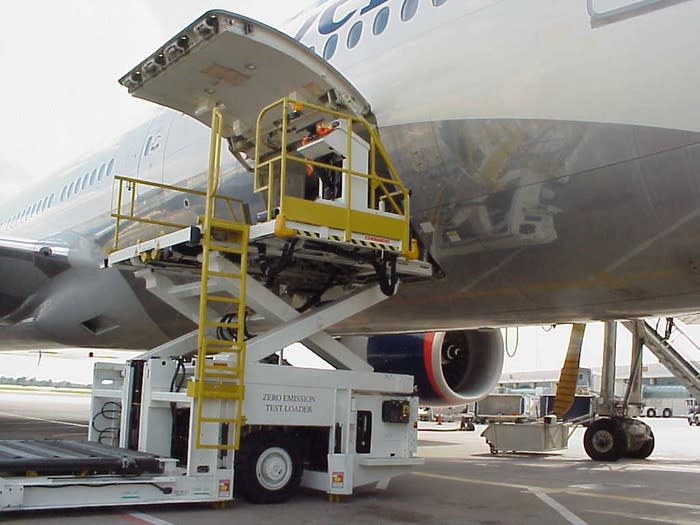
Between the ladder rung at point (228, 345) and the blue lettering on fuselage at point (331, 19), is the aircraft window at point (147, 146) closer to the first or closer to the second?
the blue lettering on fuselage at point (331, 19)

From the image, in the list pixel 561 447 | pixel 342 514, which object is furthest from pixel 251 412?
pixel 561 447

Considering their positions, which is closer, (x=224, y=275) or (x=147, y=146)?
(x=224, y=275)

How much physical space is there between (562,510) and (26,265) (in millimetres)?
7032

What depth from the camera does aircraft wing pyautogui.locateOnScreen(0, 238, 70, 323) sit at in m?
9.53

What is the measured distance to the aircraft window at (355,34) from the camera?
5.95 meters

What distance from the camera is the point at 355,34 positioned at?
602cm

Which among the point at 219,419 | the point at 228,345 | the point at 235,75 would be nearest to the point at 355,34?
the point at 235,75

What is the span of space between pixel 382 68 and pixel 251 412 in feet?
7.99

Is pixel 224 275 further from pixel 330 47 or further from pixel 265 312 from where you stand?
pixel 330 47

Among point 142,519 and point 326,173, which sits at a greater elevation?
point 326,173

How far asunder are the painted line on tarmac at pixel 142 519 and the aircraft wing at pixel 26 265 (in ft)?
18.6

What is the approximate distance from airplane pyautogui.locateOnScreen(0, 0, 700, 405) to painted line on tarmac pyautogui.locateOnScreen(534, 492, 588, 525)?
1255mm

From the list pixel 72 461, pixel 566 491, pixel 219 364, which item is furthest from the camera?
pixel 566 491

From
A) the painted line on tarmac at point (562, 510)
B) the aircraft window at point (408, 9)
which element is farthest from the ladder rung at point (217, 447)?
the aircraft window at point (408, 9)
